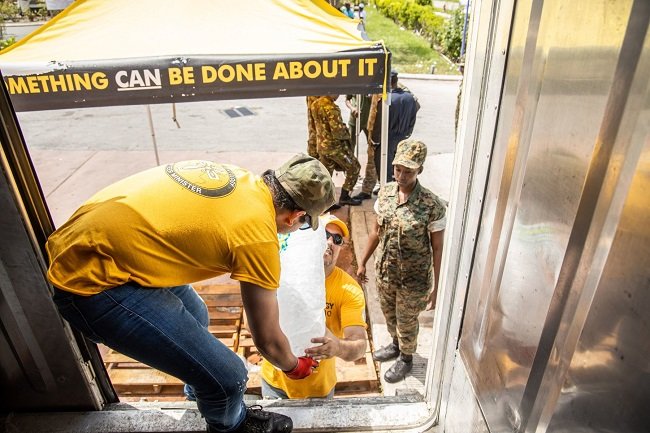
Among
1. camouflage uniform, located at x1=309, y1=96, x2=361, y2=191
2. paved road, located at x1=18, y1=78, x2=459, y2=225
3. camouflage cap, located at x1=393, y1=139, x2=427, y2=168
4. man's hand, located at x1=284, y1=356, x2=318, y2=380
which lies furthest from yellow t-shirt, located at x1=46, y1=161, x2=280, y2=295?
paved road, located at x1=18, y1=78, x2=459, y2=225

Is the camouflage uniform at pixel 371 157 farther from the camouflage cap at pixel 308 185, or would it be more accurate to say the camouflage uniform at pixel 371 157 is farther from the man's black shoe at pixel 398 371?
the camouflage cap at pixel 308 185

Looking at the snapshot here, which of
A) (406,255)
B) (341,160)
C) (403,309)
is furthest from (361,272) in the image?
(341,160)

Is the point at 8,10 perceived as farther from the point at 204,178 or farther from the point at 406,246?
the point at 204,178

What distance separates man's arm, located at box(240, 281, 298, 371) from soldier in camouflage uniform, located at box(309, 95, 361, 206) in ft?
13.9

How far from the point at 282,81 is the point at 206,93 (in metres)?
0.65

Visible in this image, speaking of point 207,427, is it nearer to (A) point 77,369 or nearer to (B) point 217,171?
(A) point 77,369

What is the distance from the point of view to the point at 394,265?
3.38 m

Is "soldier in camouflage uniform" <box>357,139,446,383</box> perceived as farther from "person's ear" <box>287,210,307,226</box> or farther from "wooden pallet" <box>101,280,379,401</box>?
"person's ear" <box>287,210,307,226</box>

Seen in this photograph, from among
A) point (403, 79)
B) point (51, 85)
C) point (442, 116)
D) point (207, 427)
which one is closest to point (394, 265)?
point (207, 427)

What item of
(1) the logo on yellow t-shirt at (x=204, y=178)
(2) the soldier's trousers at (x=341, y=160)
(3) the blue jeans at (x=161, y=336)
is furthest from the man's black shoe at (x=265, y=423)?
(2) the soldier's trousers at (x=341, y=160)

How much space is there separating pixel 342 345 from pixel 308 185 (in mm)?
909

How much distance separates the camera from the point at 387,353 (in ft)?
12.6

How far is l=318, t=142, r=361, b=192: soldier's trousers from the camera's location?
233 inches

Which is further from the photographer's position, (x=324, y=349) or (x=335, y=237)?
(x=335, y=237)
